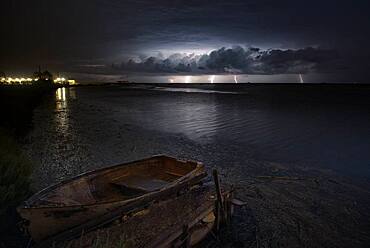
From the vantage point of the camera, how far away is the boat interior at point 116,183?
A: 674cm

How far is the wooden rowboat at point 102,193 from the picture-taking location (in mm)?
5930

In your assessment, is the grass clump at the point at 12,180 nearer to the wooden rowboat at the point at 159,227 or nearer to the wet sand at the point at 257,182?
the wooden rowboat at the point at 159,227

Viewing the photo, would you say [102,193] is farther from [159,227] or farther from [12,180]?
[12,180]

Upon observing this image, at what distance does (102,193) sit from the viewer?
8.29m

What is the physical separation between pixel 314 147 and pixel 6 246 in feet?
55.1

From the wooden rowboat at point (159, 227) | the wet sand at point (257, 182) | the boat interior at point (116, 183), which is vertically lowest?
the wet sand at point (257, 182)

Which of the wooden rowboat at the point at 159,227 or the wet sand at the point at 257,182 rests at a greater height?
the wooden rowboat at the point at 159,227

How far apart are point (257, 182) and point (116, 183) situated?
238 inches

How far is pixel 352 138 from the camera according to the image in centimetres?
2105

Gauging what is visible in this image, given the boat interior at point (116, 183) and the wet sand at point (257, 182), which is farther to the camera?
the wet sand at point (257, 182)

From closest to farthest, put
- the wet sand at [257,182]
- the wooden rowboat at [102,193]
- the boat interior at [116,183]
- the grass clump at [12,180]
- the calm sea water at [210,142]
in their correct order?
the wooden rowboat at [102,193]
the boat interior at [116,183]
the grass clump at [12,180]
the wet sand at [257,182]
the calm sea water at [210,142]

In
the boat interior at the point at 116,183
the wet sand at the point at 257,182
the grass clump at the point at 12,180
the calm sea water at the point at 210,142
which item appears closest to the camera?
the boat interior at the point at 116,183

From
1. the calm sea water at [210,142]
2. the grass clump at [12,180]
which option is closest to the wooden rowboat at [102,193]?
the grass clump at [12,180]

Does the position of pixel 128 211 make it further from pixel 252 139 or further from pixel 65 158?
pixel 252 139
